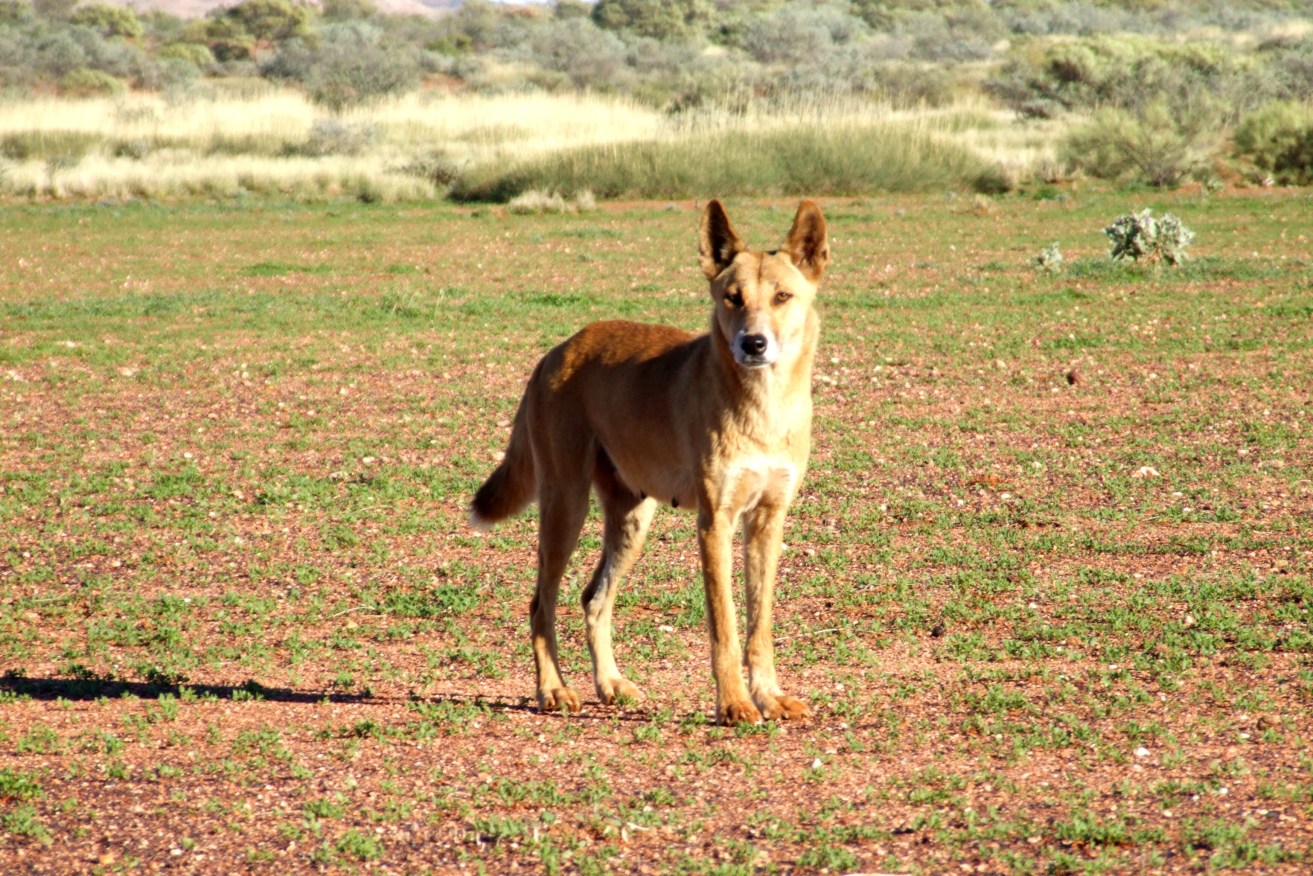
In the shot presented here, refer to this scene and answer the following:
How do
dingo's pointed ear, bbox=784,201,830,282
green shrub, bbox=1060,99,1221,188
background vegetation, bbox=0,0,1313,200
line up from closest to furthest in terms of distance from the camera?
dingo's pointed ear, bbox=784,201,830,282
green shrub, bbox=1060,99,1221,188
background vegetation, bbox=0,0,1313,200

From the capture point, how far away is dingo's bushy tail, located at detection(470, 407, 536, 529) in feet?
19.8

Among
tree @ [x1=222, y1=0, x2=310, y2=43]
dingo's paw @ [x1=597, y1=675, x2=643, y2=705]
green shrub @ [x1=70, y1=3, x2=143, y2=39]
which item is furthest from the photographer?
green shrub @ [x1=70, y1=3, x2=143, y2=39]

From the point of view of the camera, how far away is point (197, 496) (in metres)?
9.00

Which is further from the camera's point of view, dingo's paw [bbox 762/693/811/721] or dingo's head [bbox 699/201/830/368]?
dingo's paw [bbox 762/693/811/721]

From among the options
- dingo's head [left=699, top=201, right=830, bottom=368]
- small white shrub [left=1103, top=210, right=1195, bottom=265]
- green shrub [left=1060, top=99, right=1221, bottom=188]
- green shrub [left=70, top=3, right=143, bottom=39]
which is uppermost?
green shrub [left=70, top=3, right=143, bottom=39]

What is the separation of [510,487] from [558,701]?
3.11 feet

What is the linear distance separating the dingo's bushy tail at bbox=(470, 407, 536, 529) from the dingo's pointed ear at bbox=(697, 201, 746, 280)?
1.06 m

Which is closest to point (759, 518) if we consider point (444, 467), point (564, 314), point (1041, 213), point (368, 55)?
point (444, 467)

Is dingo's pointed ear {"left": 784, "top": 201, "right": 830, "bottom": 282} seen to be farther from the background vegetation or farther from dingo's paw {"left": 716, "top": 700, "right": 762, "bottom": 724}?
the background vegetation

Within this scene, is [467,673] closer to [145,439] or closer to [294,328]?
[145,439]

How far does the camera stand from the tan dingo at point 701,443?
5156mm

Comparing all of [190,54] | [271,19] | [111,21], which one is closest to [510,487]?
[190,54]

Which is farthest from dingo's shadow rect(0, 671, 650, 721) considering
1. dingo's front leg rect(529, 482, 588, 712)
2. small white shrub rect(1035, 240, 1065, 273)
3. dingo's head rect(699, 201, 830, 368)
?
small white shrub rect(1035, 240, 1065, 273)

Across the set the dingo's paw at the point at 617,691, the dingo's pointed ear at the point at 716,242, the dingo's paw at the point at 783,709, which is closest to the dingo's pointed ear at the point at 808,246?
the dingo's pointed ear at the point at 716,242
